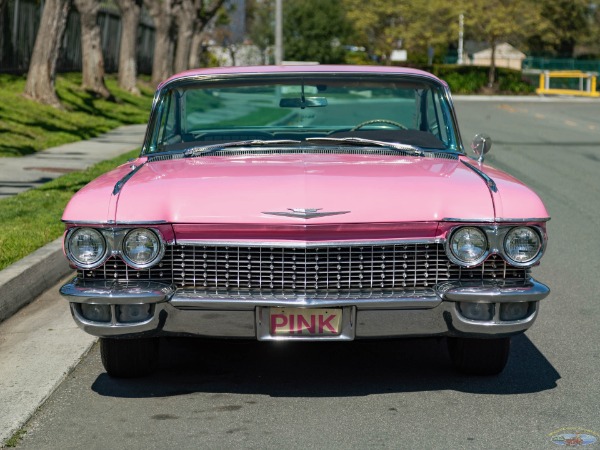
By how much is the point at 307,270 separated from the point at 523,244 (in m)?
0.97

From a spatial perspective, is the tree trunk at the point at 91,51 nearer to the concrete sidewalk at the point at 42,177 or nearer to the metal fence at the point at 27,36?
the metal fence at the point at 27,36

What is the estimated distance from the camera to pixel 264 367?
18.9 ft

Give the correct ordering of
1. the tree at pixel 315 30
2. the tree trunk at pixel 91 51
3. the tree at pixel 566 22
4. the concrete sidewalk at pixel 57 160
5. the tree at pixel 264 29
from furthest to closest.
Answer: the tree at pixel 566 22
the tree at pixel 315 30
the tree at pixel 264 29
the tree trunk at pixel 91 51
the concrete sidewalk at pixel 57 160

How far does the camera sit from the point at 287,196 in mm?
4957

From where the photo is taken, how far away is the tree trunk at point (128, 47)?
36.2m

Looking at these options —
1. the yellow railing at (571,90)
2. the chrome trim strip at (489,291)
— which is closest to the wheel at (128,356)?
the chrome trim strip at (489,291)

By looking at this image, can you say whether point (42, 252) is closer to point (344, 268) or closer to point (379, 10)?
point (344, 268)

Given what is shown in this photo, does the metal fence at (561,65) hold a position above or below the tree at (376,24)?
below

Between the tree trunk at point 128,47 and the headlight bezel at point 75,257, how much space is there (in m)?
31.6

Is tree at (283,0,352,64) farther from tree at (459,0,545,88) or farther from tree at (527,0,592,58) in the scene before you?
tree at (459,0,545,88)

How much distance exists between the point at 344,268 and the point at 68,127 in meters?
17.8

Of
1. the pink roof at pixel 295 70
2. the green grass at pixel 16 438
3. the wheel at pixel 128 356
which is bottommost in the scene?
the green grass at pixel 16 438

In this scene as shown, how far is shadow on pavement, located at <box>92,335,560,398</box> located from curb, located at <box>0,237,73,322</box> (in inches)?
51.9

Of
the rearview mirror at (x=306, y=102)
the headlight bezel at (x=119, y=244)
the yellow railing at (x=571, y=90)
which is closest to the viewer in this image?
the headlight bezel at (x=119, y=244)
